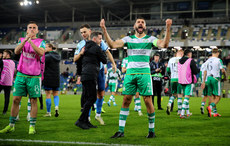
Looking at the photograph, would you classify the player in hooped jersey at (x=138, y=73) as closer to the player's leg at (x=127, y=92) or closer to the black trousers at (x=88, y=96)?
the player's leg at (x=127, y=92)

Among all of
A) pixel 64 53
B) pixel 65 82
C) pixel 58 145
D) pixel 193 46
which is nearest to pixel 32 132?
pixel 58 145

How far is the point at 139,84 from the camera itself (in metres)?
4.93

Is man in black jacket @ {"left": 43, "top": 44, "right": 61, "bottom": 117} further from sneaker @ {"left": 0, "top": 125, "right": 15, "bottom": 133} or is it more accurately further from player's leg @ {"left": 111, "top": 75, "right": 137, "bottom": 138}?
player's leg @ {"left": 111, "top": 75, "right": 137, "bottom": 138}

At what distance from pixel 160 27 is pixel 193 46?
6.93 metres

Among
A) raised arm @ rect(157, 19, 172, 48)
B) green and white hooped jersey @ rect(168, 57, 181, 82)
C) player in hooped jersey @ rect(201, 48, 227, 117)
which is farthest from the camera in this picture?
green and white hooped jersey @ rect(168, 57, 181, 82)

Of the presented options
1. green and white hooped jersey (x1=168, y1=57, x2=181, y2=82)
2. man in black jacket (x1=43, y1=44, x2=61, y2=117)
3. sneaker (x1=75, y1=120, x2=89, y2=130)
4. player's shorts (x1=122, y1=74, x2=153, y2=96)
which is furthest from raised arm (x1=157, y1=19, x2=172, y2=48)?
green and white hooped jersey (x1=168, y1=57, x2=181, y2=82)

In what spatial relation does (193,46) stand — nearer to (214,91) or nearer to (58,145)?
(214,91)

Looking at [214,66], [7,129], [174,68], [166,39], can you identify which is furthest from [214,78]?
[7,129]

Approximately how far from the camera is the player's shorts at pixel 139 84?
16.1ft

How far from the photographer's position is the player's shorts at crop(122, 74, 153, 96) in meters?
4.89

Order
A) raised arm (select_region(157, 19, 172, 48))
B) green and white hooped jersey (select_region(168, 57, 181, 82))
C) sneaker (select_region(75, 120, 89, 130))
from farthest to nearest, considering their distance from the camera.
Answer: green and white hooped jersey (select_region(168, 57, 181, 82)) < sneaker (select_region(75, 120, 89, 130)) < raised arm (select_region(157, 19, 172, 48))

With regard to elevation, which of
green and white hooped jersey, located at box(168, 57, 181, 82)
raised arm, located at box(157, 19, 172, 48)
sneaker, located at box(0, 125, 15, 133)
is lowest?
sneaker, located at box(0, 125, 15, 133)

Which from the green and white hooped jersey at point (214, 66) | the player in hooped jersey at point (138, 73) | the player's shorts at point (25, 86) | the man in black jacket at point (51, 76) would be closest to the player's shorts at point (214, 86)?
the green and white hooped jersey at point (214, 66)

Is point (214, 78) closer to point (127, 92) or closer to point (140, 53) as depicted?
point (140, 53)
